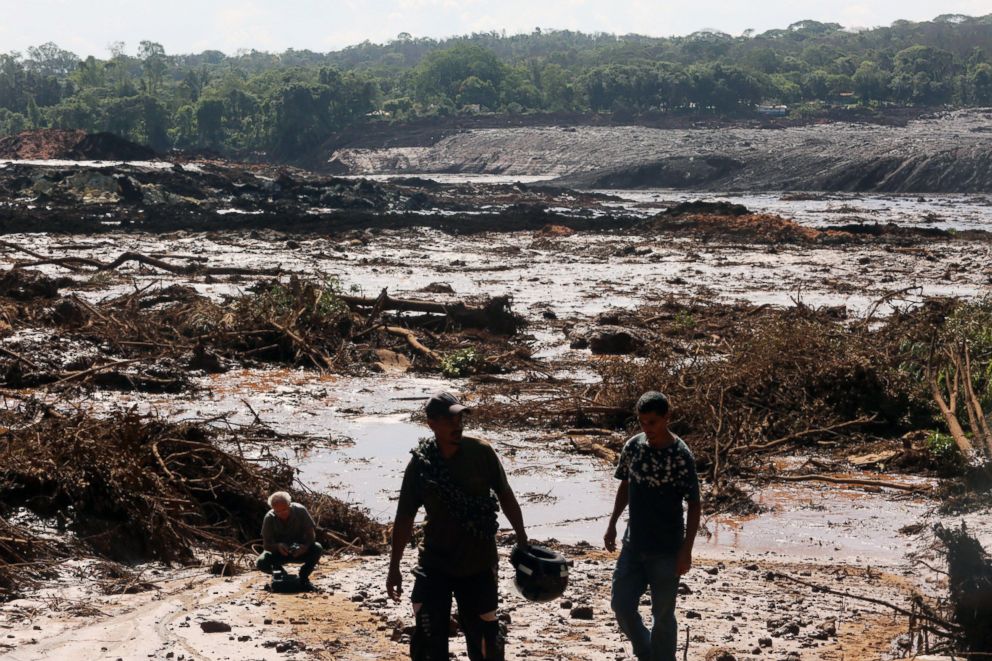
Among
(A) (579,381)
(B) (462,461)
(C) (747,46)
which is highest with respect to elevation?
(C) (747,46)

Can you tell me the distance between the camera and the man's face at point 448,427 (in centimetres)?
484

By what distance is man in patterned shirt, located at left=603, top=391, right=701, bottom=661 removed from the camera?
523 cm

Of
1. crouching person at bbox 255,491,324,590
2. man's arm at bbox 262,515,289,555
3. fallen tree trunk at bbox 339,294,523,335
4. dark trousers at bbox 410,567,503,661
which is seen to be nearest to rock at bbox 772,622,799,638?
dark trousers at bbox 410,567,503,661

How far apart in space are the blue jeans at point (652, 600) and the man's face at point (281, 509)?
2.16m

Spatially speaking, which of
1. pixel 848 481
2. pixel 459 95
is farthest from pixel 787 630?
pixel 459 95

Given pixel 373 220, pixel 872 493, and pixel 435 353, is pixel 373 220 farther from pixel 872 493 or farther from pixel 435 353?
pixel 872 493

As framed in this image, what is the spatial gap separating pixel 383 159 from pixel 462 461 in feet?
298

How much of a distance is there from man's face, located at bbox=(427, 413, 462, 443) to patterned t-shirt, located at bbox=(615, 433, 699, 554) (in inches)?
31.2

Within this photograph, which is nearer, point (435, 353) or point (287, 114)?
point (435, 353)

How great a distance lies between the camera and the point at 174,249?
1288 inches

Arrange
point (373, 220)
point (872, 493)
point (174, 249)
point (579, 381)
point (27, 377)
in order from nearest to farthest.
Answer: point (872, 493)
point (27, 377)
point (579, 381)
point (174, 249)
point (373, 220)

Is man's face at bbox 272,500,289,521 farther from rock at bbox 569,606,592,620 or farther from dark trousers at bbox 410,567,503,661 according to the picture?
dark trousers at bbox 410,567,503,661

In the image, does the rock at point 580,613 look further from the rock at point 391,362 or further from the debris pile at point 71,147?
the debris pile at point 71,147

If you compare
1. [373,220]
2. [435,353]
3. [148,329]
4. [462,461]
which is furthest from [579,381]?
[373,220]
